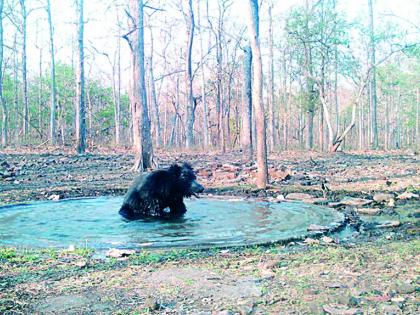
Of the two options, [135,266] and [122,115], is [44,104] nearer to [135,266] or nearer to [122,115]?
[122,115]

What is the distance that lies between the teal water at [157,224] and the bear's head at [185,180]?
39 centimetres

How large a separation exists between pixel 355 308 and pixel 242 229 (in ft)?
12.8

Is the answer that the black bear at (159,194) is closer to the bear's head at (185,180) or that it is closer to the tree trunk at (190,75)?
the bear's head at (185,180)

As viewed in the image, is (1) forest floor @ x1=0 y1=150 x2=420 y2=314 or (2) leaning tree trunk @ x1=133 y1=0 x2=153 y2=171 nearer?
(1) forest floor @ x1=0 y1=150 x2=420 y2=314

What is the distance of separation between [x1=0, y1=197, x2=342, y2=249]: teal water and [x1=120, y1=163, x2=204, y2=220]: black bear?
1.05 ft

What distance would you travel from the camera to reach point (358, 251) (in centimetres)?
592

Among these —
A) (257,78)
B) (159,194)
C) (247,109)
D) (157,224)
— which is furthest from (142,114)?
(157,224)

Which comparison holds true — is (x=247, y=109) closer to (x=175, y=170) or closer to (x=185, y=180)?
(x=185, y=180)

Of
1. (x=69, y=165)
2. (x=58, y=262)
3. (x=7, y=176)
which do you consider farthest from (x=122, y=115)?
(x=58, y=262)

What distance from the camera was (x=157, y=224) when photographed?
28.2 feet

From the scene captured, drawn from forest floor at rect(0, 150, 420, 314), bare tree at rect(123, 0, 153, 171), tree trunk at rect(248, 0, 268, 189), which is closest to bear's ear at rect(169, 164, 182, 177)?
tree trunk at rect(248, 0, 268, 189)

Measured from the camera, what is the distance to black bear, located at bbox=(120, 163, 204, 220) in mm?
9523

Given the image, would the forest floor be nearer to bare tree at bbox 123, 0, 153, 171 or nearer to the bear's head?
the bear's head

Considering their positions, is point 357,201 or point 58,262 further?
point 357,201
